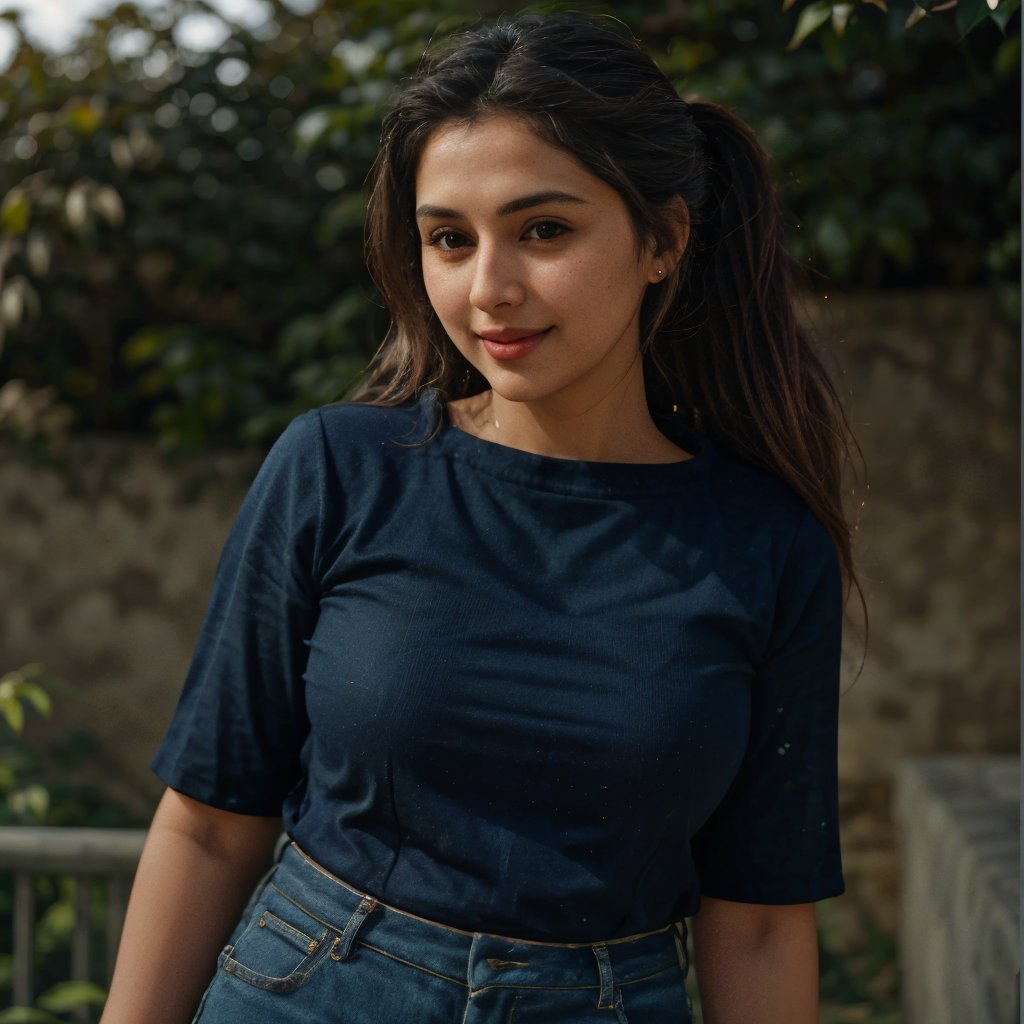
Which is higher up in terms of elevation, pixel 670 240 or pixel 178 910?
pixel 670 240

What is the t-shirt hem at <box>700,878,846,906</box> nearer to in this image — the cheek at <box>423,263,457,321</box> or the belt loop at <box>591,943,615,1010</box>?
the belt loop at <box>591,943,615,1010</box>

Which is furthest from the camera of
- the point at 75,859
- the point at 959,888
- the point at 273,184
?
the point at 273,184

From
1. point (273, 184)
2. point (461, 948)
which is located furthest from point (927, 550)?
point (461, 948)

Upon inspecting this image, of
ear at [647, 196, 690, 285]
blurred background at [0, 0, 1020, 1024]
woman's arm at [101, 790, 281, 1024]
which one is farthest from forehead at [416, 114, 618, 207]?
blurred background at [0, 0, 1020, 1024]

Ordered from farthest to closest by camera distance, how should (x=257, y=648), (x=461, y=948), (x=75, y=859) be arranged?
1. (x=75, y=859)
2. (x=257, y=648)
3. (x=461, y=948)

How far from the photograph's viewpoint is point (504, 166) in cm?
139

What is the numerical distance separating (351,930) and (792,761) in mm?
500

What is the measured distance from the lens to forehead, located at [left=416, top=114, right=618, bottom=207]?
1.38 meters

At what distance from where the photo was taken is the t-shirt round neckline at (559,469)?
59.1 inches

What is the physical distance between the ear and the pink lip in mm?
188

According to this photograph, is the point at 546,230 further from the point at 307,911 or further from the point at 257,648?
the point at 307,911

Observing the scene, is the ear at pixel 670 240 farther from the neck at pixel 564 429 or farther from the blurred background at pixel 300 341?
the blurred background at pixel 300 341

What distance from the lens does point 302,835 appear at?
4.75ft

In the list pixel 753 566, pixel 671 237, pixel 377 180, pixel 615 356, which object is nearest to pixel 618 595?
pixel 753 566
